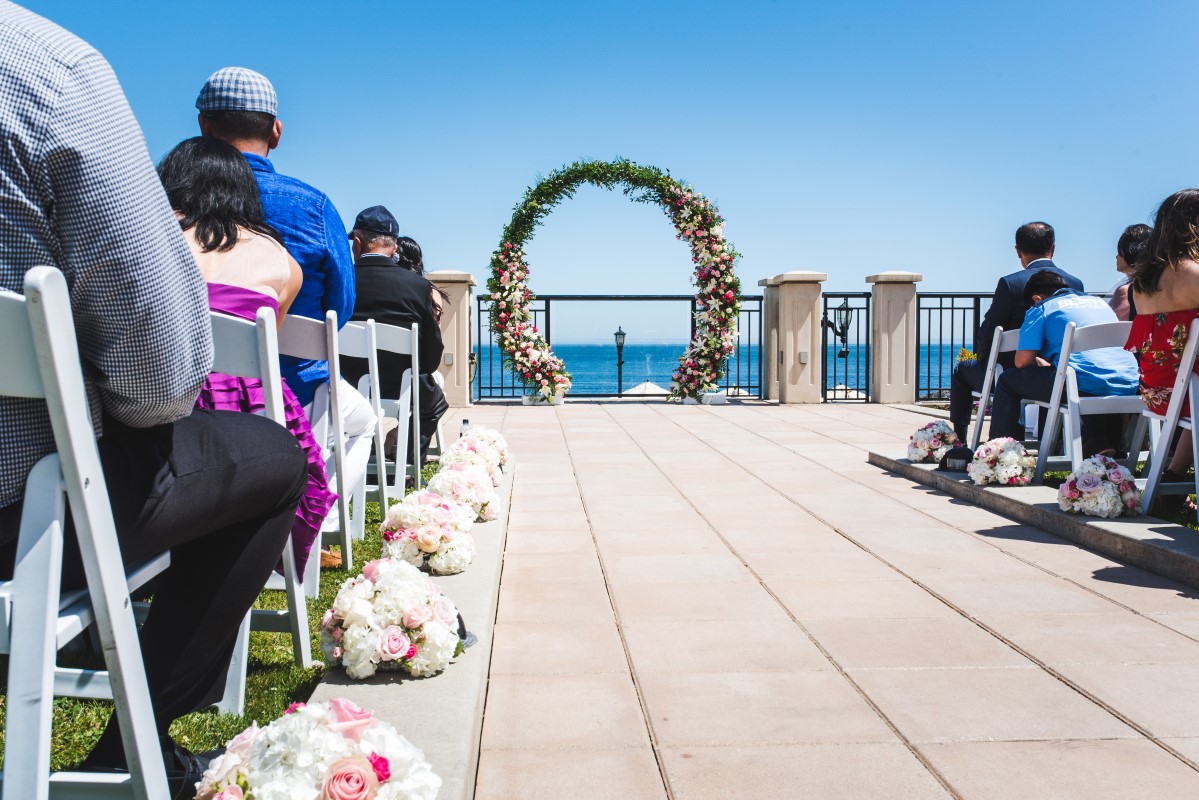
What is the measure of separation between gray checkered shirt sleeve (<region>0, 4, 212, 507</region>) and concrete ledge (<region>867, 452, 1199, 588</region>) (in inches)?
137

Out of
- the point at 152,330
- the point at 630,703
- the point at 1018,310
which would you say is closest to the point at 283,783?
the point at 152,330

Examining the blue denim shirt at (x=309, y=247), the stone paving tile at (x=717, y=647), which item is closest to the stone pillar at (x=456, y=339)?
the blue denim shirt at (x=309, y=247)

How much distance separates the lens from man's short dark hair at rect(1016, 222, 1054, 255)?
6258mm

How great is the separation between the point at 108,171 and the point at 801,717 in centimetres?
189

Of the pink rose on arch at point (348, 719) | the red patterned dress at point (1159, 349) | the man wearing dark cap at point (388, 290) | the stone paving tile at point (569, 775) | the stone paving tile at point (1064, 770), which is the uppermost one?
the man wearing dark cap at point (388, 290)

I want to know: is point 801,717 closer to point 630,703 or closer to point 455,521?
point 630,703

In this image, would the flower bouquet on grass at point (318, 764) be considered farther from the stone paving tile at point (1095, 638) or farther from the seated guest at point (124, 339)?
the stone paving tile at point (1095, 638)

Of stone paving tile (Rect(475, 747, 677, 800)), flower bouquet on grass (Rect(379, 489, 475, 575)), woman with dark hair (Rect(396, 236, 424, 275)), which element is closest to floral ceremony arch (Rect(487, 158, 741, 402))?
woman with dark hair (Rect(396, 236, 424, 275))

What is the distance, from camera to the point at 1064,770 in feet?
6.85

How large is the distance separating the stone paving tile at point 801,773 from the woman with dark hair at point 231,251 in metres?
1.09

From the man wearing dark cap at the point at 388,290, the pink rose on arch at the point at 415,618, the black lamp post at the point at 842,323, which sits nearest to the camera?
the pink rose on arch at the point at 415,618

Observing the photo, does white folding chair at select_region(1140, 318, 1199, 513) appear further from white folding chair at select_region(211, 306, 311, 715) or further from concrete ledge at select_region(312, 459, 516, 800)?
white folding chair at select_region(211, 306, 311, 715)

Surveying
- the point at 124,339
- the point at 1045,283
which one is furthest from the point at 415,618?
the point at 1045,283

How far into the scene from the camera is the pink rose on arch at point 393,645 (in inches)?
91.4
